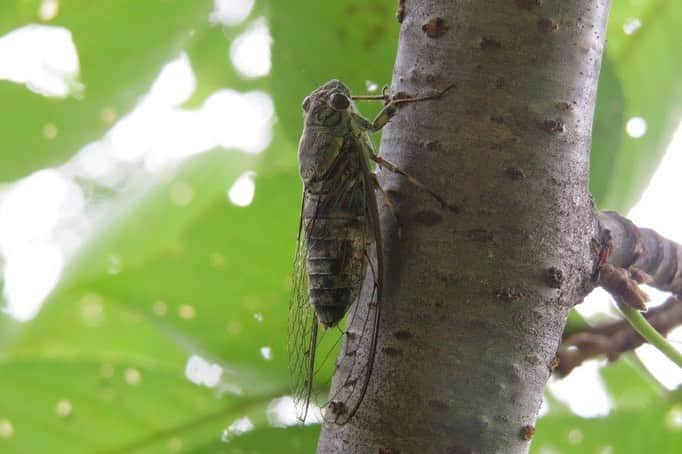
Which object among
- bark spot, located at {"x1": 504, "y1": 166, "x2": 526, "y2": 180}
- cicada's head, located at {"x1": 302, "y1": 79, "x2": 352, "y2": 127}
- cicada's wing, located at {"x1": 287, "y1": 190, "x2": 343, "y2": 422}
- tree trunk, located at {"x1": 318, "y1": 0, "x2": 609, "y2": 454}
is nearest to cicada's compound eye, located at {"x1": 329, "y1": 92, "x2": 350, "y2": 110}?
cicada's head, located at {"x1": 302, "y1": 79, "x2": 352, "y2": 127}

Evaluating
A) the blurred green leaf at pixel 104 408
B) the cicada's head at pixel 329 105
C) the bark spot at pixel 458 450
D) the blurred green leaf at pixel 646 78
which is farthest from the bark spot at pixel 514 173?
the blurred green leaf at pixel 104 408

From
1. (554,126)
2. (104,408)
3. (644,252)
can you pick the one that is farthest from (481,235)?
(104,408)

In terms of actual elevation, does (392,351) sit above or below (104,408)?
below

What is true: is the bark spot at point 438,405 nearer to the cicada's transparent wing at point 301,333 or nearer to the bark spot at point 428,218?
the bark spot at point 428,218

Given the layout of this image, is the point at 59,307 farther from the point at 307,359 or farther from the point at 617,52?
the point at 617,52

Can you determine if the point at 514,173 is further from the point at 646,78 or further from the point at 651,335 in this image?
the point at 646,78

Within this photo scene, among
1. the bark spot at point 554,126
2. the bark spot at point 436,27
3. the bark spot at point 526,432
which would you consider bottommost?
the bark spot at point 526,432

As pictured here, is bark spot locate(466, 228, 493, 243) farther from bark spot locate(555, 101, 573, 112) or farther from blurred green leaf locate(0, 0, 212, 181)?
blurred green leaf locate(0, 0, 212, 181)

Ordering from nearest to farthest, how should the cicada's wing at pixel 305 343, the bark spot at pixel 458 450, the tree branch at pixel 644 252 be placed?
the bark spot at pixel 458 450 → the tree branch at pixel 644 252 → the cicada's wing at pixel 305 343
